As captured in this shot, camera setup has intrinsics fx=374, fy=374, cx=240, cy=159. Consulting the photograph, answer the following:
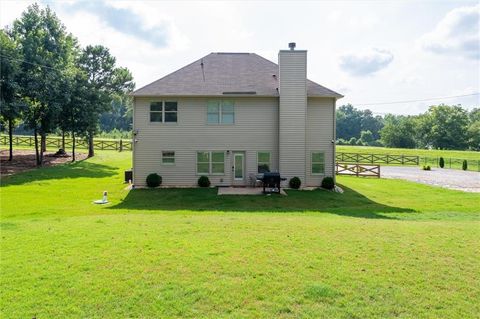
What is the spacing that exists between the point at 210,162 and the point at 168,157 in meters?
2.56

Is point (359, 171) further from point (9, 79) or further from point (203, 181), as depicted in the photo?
point (9, 79)

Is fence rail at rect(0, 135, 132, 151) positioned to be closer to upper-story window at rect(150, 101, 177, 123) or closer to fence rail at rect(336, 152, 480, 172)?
fence rail at rect(336, 152, 480, 172)

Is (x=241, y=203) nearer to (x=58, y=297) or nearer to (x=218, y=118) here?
(x=218, y=118)

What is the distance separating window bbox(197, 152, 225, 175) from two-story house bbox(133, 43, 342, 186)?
6 centimetres

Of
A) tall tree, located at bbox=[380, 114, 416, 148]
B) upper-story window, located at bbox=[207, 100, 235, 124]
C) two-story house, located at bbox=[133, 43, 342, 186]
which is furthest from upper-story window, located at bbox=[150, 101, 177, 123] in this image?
tall tree, located at bbox=[380, 114, 416, 148]

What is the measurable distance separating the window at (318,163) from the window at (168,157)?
8685 millimetres

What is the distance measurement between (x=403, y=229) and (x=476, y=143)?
277 feet

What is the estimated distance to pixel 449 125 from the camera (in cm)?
8462

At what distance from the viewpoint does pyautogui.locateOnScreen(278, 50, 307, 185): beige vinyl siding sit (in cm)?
2203

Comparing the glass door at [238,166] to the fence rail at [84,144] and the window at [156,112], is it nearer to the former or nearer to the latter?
the window at [156,112]

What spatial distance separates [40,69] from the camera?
3111 centimetres

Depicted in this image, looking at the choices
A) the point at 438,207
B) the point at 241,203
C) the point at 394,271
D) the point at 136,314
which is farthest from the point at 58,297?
the point at 438,207

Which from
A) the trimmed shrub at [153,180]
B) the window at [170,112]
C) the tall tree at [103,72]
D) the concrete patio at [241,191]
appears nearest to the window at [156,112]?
the window at [170,112]

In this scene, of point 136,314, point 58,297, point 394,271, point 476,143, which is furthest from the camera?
point 476,143
